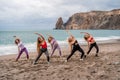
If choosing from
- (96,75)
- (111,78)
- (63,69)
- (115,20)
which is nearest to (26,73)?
(63,69)

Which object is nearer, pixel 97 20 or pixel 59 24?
pixel 97 20

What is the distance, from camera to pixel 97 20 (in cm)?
18112

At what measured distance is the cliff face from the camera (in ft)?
555

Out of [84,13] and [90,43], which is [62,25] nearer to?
[84,13]

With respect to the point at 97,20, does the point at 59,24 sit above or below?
below

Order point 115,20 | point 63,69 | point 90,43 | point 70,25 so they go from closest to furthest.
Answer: point 63,69 < point 90,43 < point 115,20 < point 70,25

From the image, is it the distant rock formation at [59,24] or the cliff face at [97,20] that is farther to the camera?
the distant rock formation at [59,24]

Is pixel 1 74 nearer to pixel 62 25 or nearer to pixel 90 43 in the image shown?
pixel 90 43

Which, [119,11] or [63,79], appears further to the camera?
[119,11]

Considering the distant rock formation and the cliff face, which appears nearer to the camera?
the cliff face

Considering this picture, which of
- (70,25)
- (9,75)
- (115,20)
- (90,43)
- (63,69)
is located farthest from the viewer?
(70,25)

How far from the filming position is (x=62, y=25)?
197m

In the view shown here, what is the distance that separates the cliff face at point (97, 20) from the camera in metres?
169

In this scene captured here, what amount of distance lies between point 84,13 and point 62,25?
22.0 meters
